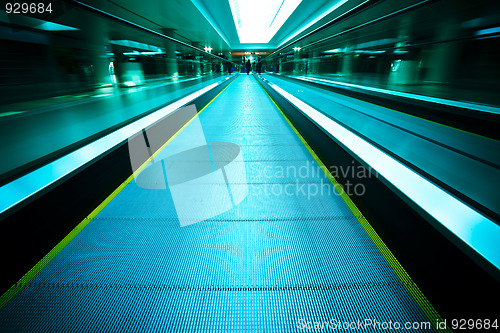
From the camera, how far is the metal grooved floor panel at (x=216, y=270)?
108cm

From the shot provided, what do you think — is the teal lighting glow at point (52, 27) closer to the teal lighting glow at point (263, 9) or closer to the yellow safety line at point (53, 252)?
the yellow safety line at point (53, 252)

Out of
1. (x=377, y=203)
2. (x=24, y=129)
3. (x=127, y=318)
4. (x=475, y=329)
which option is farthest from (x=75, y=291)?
(x=24, y=129)

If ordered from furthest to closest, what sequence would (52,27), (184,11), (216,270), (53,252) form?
(184,11) < (52,27) < (53,252) < (216,270)

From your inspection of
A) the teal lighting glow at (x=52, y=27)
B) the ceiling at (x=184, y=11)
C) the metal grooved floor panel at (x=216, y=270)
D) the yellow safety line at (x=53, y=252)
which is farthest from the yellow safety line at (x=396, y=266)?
the ceiling at (x=184, y=11)

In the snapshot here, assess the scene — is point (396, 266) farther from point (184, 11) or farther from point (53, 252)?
point (184, 11)

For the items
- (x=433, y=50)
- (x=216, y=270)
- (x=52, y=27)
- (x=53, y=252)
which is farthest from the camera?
(x=433, y=50)

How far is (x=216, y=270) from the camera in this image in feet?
4.35

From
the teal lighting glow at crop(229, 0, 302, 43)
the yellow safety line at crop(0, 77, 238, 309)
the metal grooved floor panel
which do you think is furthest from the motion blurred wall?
the teal lighting glow at crop(229, 0, 302, 43)

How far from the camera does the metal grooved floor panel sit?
1.08 meters

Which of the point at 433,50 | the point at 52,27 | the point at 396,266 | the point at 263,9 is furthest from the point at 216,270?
the point at 263,9

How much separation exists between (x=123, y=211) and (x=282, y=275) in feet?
4.59

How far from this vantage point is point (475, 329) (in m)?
0.86

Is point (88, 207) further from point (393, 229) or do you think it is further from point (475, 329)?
point (475, 329)

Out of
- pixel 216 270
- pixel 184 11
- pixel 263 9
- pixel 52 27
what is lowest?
pixel 216 270
